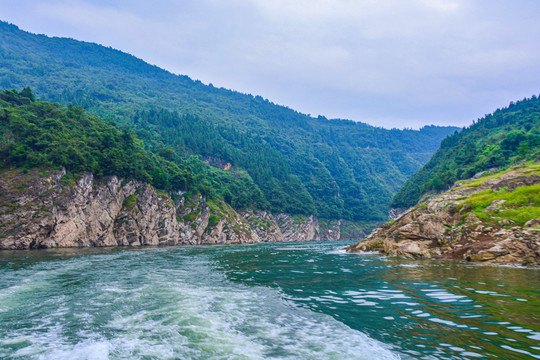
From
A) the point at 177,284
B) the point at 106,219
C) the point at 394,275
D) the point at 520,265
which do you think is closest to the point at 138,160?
the point at 106,219

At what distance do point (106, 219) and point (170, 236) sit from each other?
1990cm

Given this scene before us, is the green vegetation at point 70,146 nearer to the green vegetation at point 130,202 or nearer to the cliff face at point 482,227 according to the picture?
the green vegetation at point 130,202

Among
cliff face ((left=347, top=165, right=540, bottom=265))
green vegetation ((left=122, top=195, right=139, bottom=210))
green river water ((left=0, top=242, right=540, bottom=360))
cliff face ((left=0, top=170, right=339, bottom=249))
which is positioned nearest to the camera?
green river water ((left=0, top=242, right=540, bottom=360))

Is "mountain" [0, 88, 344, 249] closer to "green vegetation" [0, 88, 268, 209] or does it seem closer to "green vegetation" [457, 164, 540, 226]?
"green vegetation" [0, 88, 268, 209]

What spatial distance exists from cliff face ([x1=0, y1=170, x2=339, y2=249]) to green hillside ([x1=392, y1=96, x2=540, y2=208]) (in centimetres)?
6988

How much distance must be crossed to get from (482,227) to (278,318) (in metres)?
25.3

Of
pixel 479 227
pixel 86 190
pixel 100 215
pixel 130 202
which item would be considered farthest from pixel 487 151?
pixel 86 190

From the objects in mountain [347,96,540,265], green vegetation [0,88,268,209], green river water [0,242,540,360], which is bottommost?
green river water [0,242,540,360]

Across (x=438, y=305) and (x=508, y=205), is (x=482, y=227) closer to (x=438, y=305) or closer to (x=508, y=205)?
(x=508, y=205)

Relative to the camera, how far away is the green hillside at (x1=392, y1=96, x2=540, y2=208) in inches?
3086

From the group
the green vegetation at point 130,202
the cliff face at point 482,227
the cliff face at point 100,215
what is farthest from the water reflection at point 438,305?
the green vegetation at point 130,202

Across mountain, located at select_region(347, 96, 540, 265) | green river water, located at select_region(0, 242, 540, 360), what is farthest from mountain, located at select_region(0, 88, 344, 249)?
mountain, located at select_region(347, 96, 540, 265)

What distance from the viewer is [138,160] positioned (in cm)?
7638

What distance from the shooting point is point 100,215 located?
62562 mm
